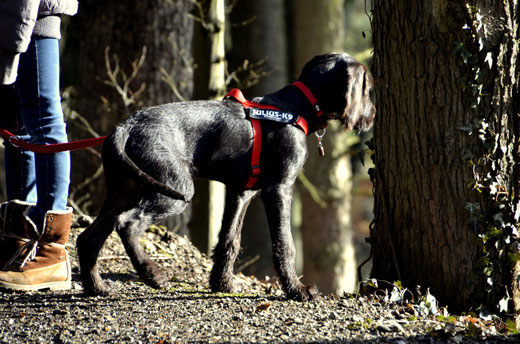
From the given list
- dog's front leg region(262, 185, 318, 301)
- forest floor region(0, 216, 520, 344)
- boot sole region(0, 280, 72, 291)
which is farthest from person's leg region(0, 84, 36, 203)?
dog's front leg region(262, 185, 318, 301)

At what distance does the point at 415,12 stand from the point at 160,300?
260 centimetres

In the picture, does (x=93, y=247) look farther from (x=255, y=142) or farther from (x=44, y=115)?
Result: (x=255, y=142)

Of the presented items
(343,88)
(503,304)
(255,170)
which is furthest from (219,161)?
(503,304)

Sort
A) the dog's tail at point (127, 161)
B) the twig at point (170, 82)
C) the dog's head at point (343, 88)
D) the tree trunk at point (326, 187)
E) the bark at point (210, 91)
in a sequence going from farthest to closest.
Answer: the tree trunk at point (326, 187)
the bark at point (210, 91)
the twig at point (170, 82)
the dog's head at point (343, 88)
the dog's tail at point (127, 161)

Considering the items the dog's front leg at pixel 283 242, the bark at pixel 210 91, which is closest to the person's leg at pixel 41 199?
the dog's front leg at pixel 283 242

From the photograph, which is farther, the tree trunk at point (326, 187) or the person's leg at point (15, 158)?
the tree trunk at point (326, 187)

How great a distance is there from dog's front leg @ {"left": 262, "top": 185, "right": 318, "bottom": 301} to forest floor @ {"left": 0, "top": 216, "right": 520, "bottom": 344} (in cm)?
9

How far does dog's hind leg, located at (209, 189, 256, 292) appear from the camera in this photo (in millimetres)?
4504

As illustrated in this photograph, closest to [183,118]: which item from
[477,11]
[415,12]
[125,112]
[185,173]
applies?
[185,173]

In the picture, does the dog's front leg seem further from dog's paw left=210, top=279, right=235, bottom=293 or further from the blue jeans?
the blue jeans

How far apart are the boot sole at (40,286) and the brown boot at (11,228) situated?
0.17m

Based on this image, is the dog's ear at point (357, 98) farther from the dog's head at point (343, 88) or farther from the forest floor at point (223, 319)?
the forest floor at point (223, 319)

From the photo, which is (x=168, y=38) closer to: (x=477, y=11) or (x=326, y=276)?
(x=477, y=11)

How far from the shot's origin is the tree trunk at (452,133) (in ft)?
13.7
